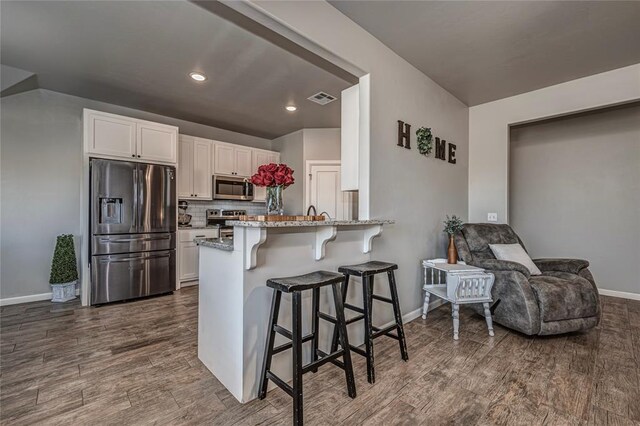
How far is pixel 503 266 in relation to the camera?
2.79 m

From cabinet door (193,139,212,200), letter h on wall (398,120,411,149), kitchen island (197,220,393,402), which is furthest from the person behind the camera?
cabinet door (193,139,212,200)

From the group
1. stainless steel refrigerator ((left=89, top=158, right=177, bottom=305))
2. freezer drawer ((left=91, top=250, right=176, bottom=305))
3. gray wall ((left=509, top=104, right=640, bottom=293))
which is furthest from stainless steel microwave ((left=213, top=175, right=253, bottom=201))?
gray wall ((left=509, top=104, right=640, bottom=293))

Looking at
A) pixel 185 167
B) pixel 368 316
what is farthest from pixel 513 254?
pixel 185 167

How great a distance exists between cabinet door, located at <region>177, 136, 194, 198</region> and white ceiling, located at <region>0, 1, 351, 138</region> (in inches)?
18.5

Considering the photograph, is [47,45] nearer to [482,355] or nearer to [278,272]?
[278,272]

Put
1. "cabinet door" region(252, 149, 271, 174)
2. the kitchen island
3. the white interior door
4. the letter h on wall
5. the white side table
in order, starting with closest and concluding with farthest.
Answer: the kitchen island, the white side table, the letter h on wall, the white interior door, "cabinet door" region(252, 149, 271, 174)

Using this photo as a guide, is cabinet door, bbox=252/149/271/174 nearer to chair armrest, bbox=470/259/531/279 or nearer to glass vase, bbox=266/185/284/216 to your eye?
glass vase, bbox=266/185/284/216

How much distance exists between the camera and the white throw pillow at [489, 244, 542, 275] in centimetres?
314

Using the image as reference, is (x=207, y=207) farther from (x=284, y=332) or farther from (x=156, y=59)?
(x=284, y=332)

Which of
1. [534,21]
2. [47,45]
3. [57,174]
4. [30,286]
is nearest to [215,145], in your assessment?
[57,174]

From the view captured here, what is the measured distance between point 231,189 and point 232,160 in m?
0.51

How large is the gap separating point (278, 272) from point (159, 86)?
298cm

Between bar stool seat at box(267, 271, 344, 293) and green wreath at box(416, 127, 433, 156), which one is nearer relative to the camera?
bar stool seat at box(267, 271, 344, 293)

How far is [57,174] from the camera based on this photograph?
12.6 ft
